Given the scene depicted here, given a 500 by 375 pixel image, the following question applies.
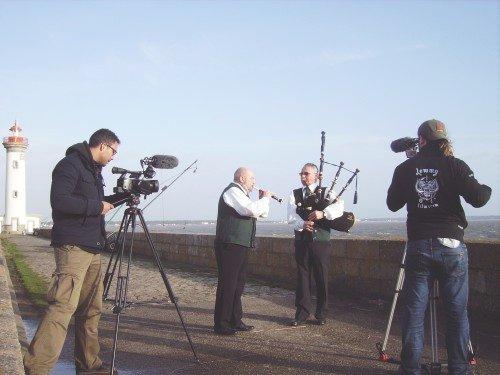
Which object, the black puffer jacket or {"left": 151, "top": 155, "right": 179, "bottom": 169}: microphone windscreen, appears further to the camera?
{"left": 151, "top": 155, "right": 179, "bottom": 169}: microphone windscreen

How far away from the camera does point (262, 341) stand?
16.6 feet

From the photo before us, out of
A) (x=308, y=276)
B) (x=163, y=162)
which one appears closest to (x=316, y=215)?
(x=308, y=276)

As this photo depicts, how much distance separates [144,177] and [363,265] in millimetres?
4129

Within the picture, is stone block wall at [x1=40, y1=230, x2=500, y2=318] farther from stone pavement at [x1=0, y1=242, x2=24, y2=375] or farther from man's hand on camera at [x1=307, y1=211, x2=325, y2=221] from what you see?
stone pavement at [x1=0, y1=242, x2=24, y2=375]

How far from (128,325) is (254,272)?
4469mm

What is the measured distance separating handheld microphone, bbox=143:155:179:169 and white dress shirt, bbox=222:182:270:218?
1.28 m

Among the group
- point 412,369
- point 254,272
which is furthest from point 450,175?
point 254,272

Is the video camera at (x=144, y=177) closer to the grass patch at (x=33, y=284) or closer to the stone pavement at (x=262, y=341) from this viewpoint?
the stone pavement at (x=262, y=341)

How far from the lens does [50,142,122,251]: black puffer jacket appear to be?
3658 millimetres

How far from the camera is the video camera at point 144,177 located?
13.7 ft

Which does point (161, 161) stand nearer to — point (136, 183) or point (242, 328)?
point (136, 183)

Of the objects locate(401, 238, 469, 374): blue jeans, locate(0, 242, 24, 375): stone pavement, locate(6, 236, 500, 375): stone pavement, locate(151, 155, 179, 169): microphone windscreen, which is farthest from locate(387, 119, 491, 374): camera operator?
locate(0, 242, 24, 375): stone pavement

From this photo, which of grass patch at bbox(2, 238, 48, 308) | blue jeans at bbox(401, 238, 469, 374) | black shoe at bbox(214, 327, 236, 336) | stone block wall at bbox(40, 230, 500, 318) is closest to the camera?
blue jeans at bbox(401, 238, 469, 374)

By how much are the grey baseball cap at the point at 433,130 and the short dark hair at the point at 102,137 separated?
88.6 inches
